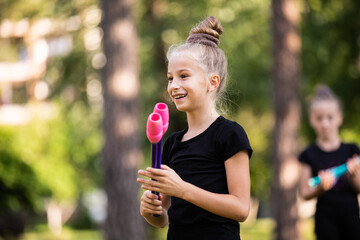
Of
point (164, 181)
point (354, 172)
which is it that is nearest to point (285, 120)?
point (354, 172)

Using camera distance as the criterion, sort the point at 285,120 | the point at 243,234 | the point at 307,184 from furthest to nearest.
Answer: the point at 243,234, the point at 285,120, the point at 307,184

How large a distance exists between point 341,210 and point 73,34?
11155 mm

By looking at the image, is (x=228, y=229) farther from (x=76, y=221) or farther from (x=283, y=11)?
(x=76, y=221)

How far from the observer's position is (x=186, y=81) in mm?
2535

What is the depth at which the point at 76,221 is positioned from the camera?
3944 centimetres

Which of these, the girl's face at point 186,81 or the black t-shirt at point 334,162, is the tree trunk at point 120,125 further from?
the girl's face at point 186,81

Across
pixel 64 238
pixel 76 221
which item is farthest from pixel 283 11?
pixel 76 221

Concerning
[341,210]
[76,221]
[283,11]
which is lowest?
[76,221]

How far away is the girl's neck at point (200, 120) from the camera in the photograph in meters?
Result: 2.60

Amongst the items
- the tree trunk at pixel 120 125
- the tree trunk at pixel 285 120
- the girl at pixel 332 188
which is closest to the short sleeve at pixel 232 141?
the girl at pixel 332 188

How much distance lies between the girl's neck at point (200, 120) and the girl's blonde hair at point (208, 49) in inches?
4.9

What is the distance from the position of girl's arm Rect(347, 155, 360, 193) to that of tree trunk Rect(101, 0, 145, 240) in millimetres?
3473

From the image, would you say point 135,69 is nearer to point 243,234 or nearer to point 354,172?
point 354,172

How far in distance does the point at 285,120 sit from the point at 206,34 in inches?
274
